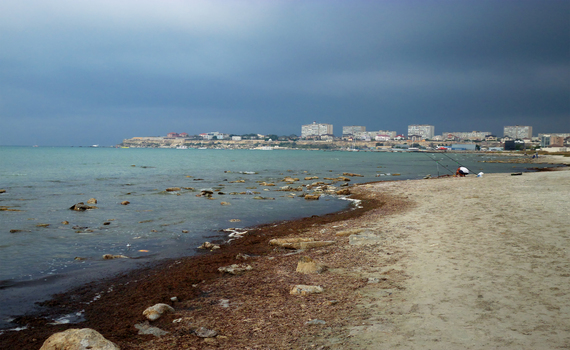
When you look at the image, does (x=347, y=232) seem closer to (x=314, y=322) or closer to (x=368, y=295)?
(x=368, y=295)

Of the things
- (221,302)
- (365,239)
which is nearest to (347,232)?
(365,239)

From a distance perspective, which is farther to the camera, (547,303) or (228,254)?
(228,254)

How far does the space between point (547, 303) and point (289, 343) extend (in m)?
4.46

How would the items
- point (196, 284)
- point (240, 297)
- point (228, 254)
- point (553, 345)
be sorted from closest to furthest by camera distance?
point (553, 345) → point (240, 297) → point (196, 284) → point (228, 254)

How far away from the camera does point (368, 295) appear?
23.0 ft

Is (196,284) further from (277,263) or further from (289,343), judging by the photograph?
(289,343)

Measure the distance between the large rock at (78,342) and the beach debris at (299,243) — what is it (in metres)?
7.20

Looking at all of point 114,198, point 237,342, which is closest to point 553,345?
point 237,342

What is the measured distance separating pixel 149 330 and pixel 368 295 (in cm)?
404

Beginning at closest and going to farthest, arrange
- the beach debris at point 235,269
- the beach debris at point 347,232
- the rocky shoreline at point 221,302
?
the rocky shoreline at point 221,302, the beach debris at point 235,269, the beach debris at point 347,232

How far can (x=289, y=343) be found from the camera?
5.32m

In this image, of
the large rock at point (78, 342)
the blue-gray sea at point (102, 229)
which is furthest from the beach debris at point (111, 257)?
the large rock at point (78, 342)

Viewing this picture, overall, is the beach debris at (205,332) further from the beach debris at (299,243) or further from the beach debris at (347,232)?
the beach debris at (347,232)

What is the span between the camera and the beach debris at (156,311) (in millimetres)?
6645
